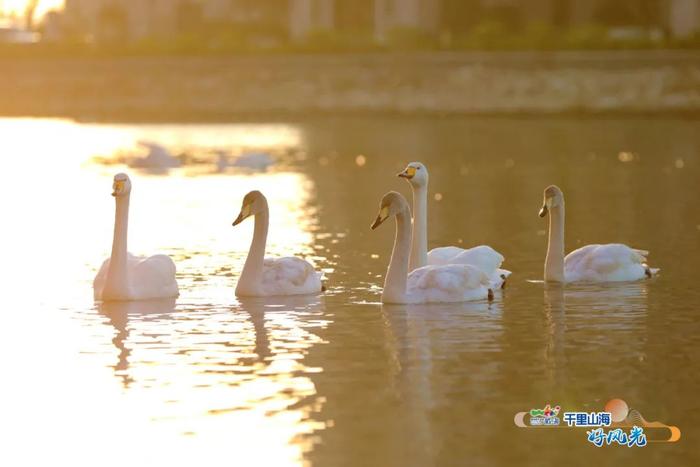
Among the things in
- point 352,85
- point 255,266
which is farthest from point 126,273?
point 352,85

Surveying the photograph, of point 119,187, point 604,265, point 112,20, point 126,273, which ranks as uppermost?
point 112,20

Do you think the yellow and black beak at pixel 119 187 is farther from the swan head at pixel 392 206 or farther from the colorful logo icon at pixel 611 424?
the colorful logo icon at pixel 611 424

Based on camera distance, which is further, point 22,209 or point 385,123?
point 385,123

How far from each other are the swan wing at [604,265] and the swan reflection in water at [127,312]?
146 inches

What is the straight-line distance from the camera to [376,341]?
13773mm

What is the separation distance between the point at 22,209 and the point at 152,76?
36.0 m

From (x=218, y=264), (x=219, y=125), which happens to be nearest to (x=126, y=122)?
(x=219, y=125)

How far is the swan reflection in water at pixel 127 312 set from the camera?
1403 centimetres

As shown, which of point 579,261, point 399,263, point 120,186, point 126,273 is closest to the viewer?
point 399,263

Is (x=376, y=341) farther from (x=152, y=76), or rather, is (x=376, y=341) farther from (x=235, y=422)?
(x=152, y=76)

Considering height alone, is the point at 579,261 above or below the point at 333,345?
above

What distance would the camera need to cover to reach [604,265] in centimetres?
1688

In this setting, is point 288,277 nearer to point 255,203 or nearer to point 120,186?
point 255,203

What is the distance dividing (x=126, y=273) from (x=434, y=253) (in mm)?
2884
